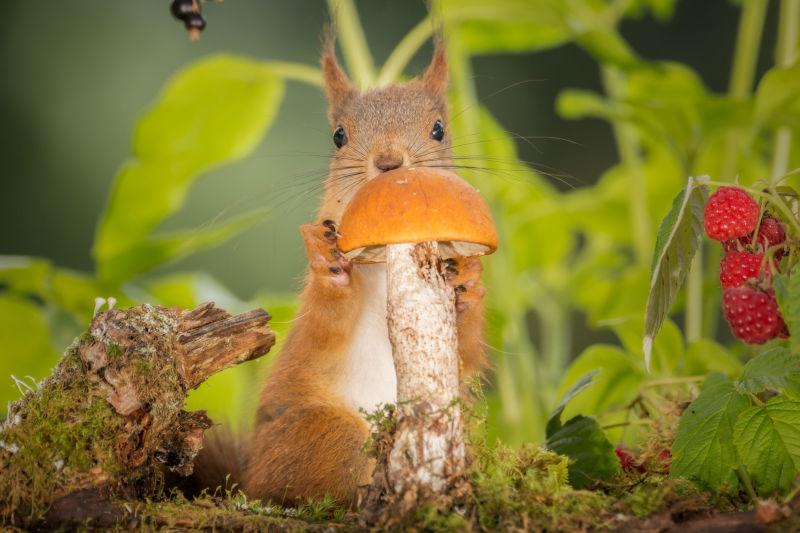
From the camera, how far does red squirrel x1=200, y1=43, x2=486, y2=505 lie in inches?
52.3

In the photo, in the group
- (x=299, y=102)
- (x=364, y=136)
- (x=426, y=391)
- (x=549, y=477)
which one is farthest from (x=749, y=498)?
(x=299, y=102)

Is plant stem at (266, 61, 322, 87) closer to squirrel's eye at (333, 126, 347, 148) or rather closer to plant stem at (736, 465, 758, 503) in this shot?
squirrel's eye at (333, 126, 347, 148)

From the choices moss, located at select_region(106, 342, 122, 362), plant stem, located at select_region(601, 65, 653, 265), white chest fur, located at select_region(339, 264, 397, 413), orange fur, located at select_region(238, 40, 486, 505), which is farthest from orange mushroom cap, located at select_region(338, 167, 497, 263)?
plant stem, located at select_region(601, 65, 653, 265)

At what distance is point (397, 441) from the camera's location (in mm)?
977

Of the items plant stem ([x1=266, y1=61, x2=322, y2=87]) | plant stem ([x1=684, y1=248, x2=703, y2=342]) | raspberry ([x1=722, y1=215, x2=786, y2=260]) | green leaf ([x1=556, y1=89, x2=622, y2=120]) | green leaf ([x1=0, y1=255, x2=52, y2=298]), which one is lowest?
raspberry ([x1=722, y1=215, x2=786, y2=260])

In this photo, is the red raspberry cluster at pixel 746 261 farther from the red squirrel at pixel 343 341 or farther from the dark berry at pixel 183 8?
the dark berry at pixel 183 8

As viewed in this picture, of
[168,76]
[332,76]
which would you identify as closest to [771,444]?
[332,76]

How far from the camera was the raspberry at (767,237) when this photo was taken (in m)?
1.02

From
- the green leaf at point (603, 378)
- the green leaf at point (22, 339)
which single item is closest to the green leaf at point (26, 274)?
the green leaf at point (22, 339)

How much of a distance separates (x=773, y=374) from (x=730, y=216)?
0.18 meters

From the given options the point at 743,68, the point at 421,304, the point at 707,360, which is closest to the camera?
the point at 421,304

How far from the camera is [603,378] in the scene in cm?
142

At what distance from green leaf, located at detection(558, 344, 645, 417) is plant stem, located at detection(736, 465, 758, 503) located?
407 mm

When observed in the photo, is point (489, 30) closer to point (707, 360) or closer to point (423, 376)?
point (707, 360)
